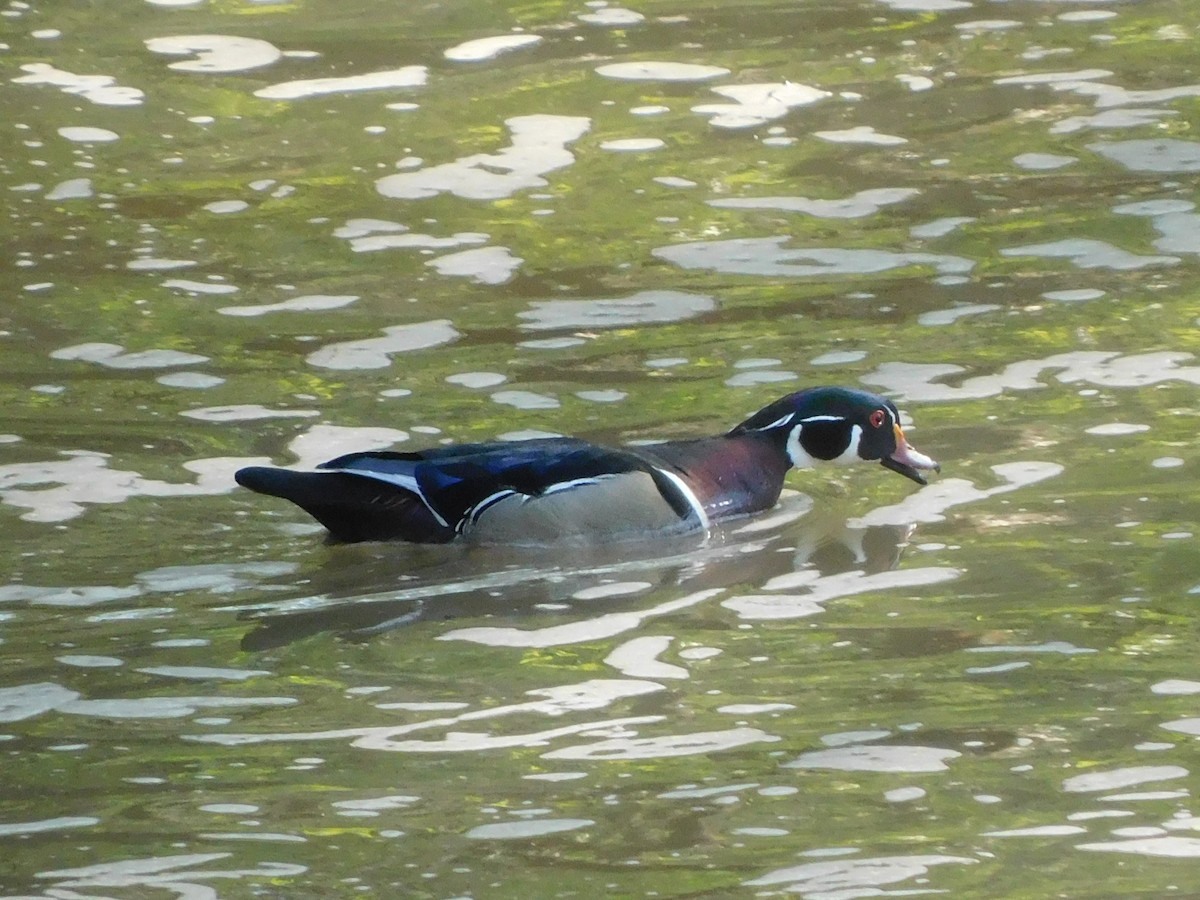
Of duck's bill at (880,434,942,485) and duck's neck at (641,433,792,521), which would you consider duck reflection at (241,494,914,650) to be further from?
duck's bill at (880,434,942,485)

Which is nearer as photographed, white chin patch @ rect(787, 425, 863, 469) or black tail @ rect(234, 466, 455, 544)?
black tail @ rect(234, 466, 455, 544)

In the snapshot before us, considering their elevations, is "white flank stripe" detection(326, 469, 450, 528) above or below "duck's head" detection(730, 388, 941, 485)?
above

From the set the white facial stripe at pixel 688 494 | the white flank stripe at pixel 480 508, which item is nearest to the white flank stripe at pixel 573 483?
the white flank stripe at pixel 480 508

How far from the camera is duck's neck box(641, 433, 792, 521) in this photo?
28.9ft

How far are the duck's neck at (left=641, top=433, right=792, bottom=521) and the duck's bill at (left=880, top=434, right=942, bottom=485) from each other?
0.49 meters

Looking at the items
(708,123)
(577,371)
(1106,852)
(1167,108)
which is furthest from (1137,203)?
(1106,852)

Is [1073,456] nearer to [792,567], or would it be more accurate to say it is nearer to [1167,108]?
[792,567]

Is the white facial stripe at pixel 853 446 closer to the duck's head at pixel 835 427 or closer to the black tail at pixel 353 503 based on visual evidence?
the duck's head at pixel 835 427

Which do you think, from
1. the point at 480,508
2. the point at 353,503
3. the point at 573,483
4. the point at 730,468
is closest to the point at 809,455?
the point at 730,468

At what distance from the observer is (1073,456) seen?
348 inches

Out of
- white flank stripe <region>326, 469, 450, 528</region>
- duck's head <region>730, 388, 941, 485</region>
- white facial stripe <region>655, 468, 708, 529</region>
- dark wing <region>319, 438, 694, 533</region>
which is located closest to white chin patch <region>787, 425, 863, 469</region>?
duck's head <region>730, 388, 941, 485</region>

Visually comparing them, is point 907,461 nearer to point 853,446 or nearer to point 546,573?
point 853,446

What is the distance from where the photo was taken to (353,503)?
27.3ft

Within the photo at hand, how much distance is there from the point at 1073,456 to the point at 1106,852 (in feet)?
12.3
